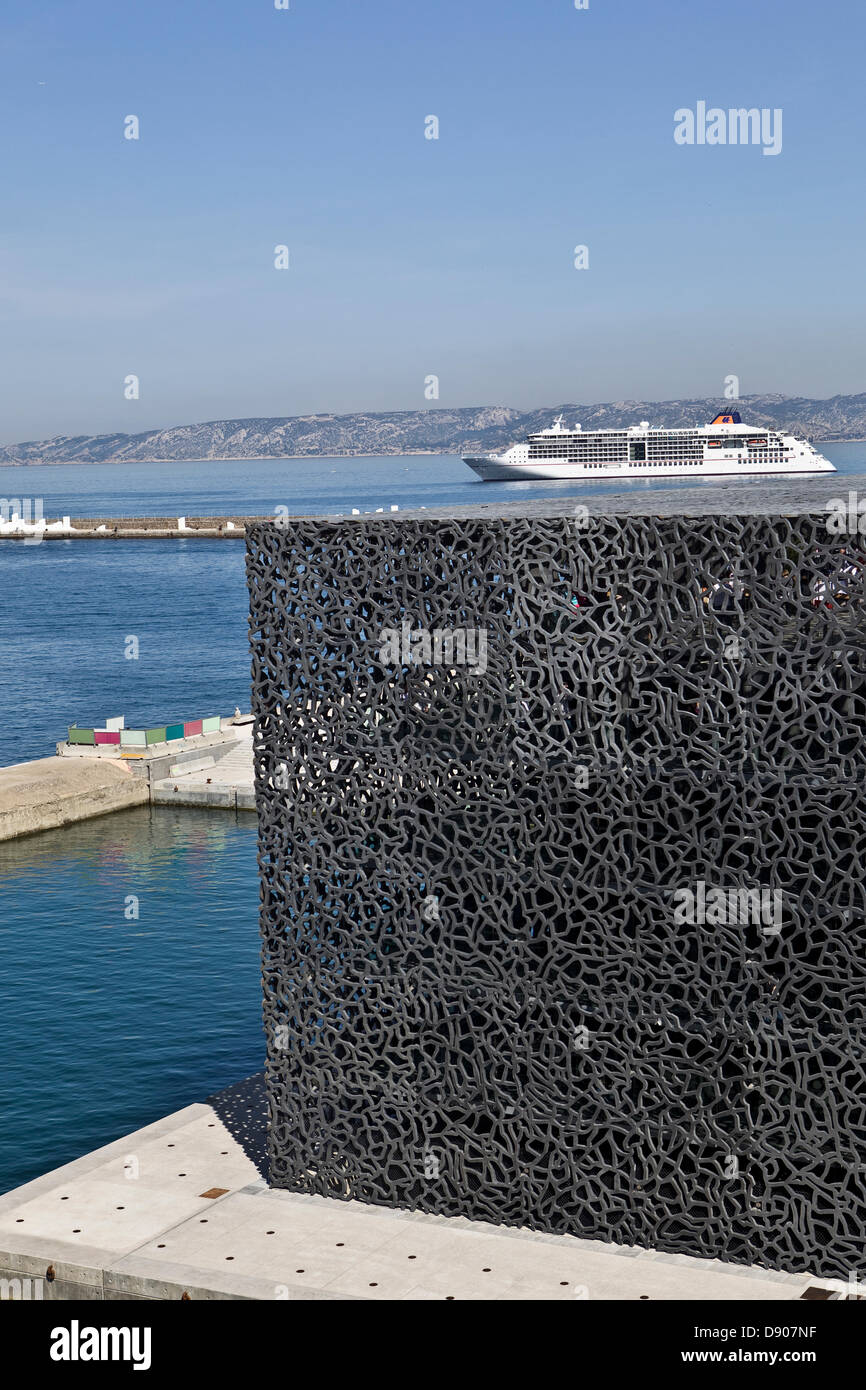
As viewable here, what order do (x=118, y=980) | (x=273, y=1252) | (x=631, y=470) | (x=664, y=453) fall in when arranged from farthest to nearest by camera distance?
(x=631, y=470) → (x=664, y=453) → (x=118, y=980) → (x=273, y=1252)

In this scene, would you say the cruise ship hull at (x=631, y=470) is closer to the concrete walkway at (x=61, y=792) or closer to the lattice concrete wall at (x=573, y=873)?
the concrete walkway at (x=61, y=792)

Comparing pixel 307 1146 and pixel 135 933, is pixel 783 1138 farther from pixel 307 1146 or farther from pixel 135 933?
pixel 135 933

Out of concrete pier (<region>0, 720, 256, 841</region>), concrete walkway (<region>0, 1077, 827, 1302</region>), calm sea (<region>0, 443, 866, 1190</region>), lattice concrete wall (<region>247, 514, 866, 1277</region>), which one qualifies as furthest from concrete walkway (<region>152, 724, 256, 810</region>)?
lattice concrete wall (<region>247, 514, 866, 1277</region>)

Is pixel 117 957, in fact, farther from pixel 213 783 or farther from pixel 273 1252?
pixel 273 1252

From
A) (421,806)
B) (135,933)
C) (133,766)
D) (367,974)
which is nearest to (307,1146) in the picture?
(367,974)

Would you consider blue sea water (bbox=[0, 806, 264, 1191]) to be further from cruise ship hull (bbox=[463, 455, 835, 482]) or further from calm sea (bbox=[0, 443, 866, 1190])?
cruise ship hull (bbox=[463, 455, 835, 482])

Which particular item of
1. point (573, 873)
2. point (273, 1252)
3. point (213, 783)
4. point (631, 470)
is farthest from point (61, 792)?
point (631, 470)
